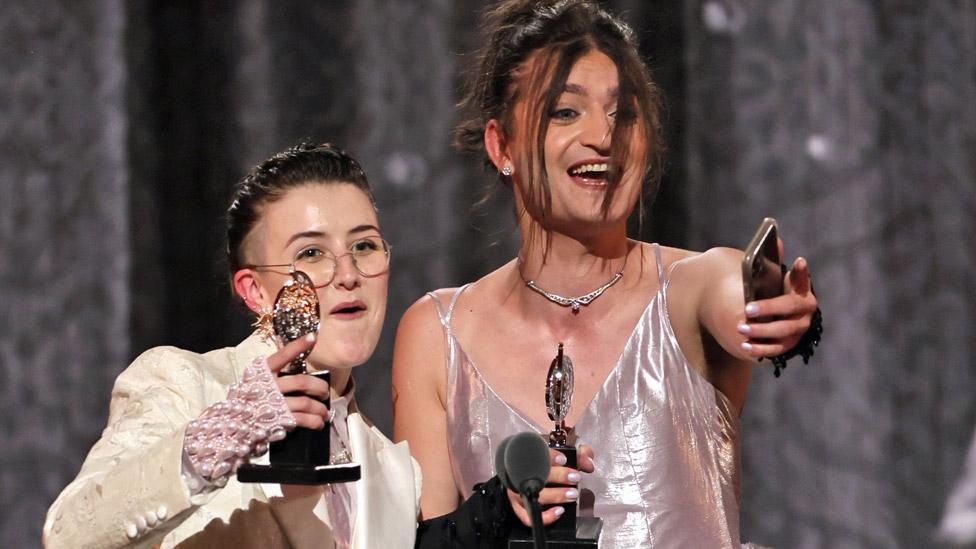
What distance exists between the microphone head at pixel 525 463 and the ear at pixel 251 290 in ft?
1.94

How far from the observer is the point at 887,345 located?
2783 mm

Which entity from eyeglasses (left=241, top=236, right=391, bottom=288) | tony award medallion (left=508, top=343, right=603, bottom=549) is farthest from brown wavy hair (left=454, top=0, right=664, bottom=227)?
tony award medallion (left=508, top=343, right=603, bottom=549)

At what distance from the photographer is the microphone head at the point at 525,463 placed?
1324mm

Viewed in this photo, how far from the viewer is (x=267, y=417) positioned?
4.55 feet

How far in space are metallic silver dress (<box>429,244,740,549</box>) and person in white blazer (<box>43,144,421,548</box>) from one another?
34 cm

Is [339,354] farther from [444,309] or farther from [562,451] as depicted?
[444,309]

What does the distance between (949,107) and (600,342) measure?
1.23 metres

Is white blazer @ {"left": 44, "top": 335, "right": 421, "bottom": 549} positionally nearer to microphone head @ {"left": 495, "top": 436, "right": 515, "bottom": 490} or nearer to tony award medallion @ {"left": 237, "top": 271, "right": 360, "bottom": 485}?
tony award medallion @ {"left": 237, "top": 271, "right": 360, "bottom": 485}

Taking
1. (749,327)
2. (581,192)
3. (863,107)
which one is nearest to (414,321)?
(581,192)

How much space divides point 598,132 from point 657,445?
0.54 metres

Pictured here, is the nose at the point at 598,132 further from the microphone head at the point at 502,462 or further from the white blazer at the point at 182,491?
the microphone head at the point at 502,462

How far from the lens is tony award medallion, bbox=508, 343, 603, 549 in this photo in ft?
5.19

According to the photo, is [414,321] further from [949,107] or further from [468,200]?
[949,107]

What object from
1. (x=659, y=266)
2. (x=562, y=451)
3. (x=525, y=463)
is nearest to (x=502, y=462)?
(x=525, y=463)
